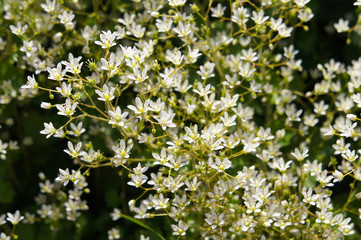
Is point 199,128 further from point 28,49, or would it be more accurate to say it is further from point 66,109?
point 28,49

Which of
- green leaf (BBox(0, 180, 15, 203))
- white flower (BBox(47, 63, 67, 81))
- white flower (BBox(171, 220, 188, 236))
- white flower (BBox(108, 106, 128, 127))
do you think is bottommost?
white flower (BBox(171, 220, 188, 236))

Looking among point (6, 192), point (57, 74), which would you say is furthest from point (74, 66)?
point (6, 192)

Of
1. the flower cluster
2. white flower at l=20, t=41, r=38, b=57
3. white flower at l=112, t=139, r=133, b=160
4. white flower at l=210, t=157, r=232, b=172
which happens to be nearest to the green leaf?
the flower cluster

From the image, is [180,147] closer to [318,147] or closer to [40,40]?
[318,147]

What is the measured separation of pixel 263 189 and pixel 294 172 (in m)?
0.32

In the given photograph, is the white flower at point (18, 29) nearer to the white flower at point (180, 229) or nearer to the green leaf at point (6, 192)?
the green leaf at point (6, 192)

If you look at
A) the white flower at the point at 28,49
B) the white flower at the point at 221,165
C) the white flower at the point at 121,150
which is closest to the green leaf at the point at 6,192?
the white flower at the point at 28,49

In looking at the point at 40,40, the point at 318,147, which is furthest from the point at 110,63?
the point at 318,147

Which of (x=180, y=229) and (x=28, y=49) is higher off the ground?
(x=28, y=49)

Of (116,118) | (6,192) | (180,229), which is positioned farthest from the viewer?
(6,192)

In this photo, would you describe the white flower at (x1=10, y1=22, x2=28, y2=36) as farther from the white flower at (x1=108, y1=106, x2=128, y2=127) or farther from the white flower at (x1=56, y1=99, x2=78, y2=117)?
the white flower at (x1=108, y1=106, x2=128, y2=127)

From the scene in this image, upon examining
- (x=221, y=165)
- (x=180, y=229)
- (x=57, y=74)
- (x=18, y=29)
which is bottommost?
(x=180, y=229)

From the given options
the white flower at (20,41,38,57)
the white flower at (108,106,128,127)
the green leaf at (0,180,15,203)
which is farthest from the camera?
the green leaf at (0,180,15,203)

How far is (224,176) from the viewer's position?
1516 millimetres
